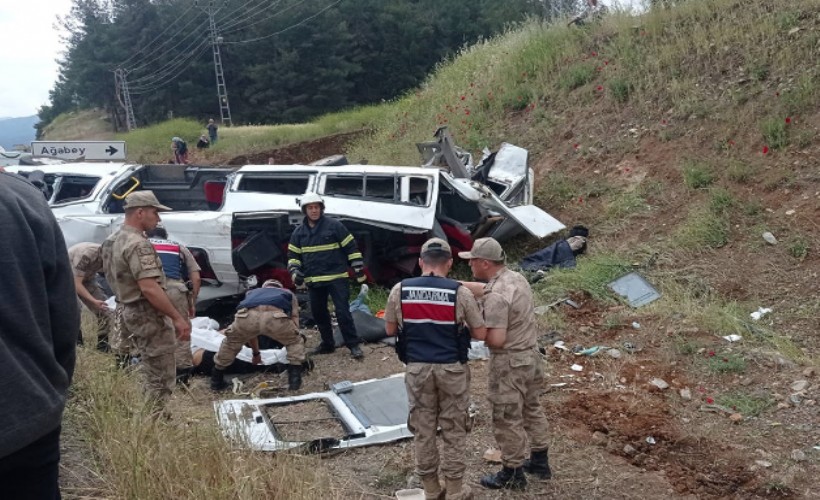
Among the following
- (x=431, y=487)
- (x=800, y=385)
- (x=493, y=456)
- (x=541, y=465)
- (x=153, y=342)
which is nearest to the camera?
(x=431, y=487)

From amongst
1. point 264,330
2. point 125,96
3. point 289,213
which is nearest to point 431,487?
point 264,330

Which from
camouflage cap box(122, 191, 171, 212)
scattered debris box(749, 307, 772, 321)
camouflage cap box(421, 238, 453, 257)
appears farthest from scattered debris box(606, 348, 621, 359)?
camouflage cap box(122, 191, 171, 212)

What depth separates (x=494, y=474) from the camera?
440cm

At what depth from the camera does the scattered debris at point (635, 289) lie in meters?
7.57

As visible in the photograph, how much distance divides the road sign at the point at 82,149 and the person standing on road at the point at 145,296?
7.67 metres

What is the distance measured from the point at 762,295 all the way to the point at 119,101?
43.4m

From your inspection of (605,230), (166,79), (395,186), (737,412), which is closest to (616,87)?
(605,230)

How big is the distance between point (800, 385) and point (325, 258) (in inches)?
164

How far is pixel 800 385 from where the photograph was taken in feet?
17.8

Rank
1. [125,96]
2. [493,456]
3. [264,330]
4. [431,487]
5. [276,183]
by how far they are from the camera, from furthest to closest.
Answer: [125,96]
[276,183]
[264,330]
[493,456]
[431,487]

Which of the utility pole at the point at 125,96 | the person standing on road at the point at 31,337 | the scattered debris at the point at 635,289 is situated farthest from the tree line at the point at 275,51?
the person standing on road at the point at 31,337

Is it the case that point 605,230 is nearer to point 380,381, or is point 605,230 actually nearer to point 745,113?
point 745,113

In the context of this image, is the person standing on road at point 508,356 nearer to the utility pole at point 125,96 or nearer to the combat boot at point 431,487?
the combat boot at point 431,487

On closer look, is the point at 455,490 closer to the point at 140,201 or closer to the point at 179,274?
the point at 140,201
